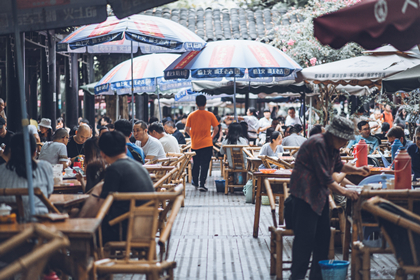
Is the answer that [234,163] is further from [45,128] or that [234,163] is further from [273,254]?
[273,254]

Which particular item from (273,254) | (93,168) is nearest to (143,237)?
(93,168)

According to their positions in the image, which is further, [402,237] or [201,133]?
[201,133]

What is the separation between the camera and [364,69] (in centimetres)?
918

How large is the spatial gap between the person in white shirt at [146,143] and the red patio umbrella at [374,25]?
14.6 ft

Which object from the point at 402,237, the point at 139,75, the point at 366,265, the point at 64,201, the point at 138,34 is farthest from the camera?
the point at 139,75

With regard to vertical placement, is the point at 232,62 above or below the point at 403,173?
above

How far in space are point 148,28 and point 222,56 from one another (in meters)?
A: 2.29

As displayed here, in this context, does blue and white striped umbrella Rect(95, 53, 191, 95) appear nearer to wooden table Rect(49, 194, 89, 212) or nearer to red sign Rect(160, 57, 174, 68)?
red sign Rect(160, 57, 174, 68)

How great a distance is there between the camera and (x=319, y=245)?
→ 4.62 metres

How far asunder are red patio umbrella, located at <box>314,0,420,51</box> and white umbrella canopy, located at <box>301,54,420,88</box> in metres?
5.22

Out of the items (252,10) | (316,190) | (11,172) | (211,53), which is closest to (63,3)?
(11,172)

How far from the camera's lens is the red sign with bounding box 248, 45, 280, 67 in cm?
948

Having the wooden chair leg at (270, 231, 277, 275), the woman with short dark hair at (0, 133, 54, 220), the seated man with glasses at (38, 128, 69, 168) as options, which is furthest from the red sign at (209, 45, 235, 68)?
the woman with short dark hair at (0, 133, 54, 220)

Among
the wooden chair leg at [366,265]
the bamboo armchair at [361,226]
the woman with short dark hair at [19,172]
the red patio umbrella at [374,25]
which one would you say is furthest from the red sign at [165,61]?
the wooden chair leg at [366,265]
